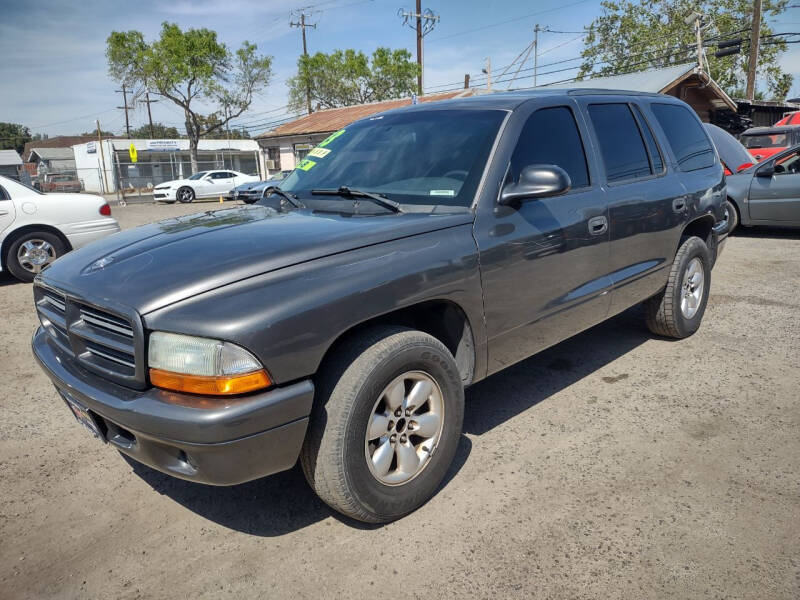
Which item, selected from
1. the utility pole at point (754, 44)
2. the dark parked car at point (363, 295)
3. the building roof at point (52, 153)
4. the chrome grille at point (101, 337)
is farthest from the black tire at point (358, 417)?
the building roof at point (52, 153)

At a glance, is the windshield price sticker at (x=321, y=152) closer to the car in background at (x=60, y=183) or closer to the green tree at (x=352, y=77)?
the car in background at (x=60, y=183)

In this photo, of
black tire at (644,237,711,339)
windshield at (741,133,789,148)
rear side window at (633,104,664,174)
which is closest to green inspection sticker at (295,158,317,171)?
rear side window at (633,104,664,174)

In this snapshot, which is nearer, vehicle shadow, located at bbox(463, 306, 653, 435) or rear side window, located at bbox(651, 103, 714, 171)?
vehicle shadow, located at bbox(463, 306, 653, 435)

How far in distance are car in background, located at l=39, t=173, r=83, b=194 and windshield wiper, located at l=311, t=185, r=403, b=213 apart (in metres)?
37.6

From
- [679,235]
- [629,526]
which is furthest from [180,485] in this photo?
[679,235]

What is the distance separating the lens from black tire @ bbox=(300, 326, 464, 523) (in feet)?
7.42

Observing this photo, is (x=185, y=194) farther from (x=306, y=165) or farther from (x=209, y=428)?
(x=209, y=428)

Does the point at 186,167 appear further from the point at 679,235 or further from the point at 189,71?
the point at 679,235

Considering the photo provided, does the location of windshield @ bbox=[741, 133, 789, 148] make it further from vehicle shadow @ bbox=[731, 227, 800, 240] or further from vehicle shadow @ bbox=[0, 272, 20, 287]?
vehicle shadow @ bbox=[0, 272, 20, 287]

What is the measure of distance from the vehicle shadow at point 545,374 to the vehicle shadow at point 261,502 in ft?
1.98

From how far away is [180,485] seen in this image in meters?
3.01

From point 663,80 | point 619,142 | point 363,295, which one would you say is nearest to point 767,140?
point 663,80

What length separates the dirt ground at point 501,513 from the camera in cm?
226

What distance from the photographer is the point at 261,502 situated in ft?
9.29
